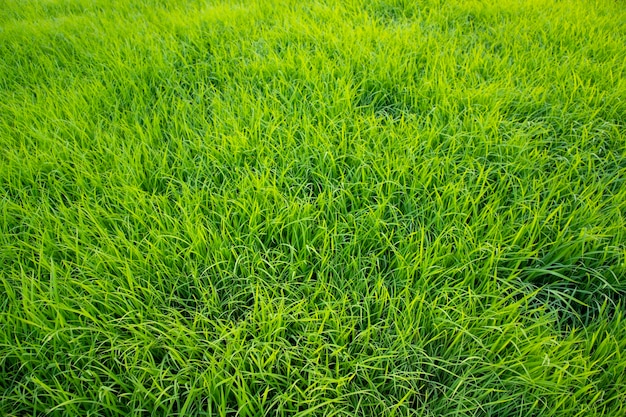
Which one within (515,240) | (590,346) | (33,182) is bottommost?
(590,346)

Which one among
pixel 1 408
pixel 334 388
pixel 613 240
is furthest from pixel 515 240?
pixel 1 408

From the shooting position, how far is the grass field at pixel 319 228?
1.10 metres

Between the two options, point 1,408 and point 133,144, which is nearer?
point 1,408

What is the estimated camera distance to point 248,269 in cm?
136

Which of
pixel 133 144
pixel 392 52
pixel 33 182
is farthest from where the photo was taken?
pixel 392 52

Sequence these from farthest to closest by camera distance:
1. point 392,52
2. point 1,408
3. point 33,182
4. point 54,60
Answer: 1. point 54,60
2. point 392,52
3. point 33,182
4. point 1,408

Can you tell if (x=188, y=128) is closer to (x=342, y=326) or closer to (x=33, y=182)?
(x=33, y=182)

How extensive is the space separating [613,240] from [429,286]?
2.44 ft

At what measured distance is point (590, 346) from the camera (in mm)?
1151

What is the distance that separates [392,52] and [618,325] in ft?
6.28

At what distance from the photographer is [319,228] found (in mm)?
1483

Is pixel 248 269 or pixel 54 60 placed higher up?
pixel 54 60

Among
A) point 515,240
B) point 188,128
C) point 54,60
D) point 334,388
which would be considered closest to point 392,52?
point 188,128

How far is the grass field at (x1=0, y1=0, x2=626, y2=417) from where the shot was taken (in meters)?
1.10
